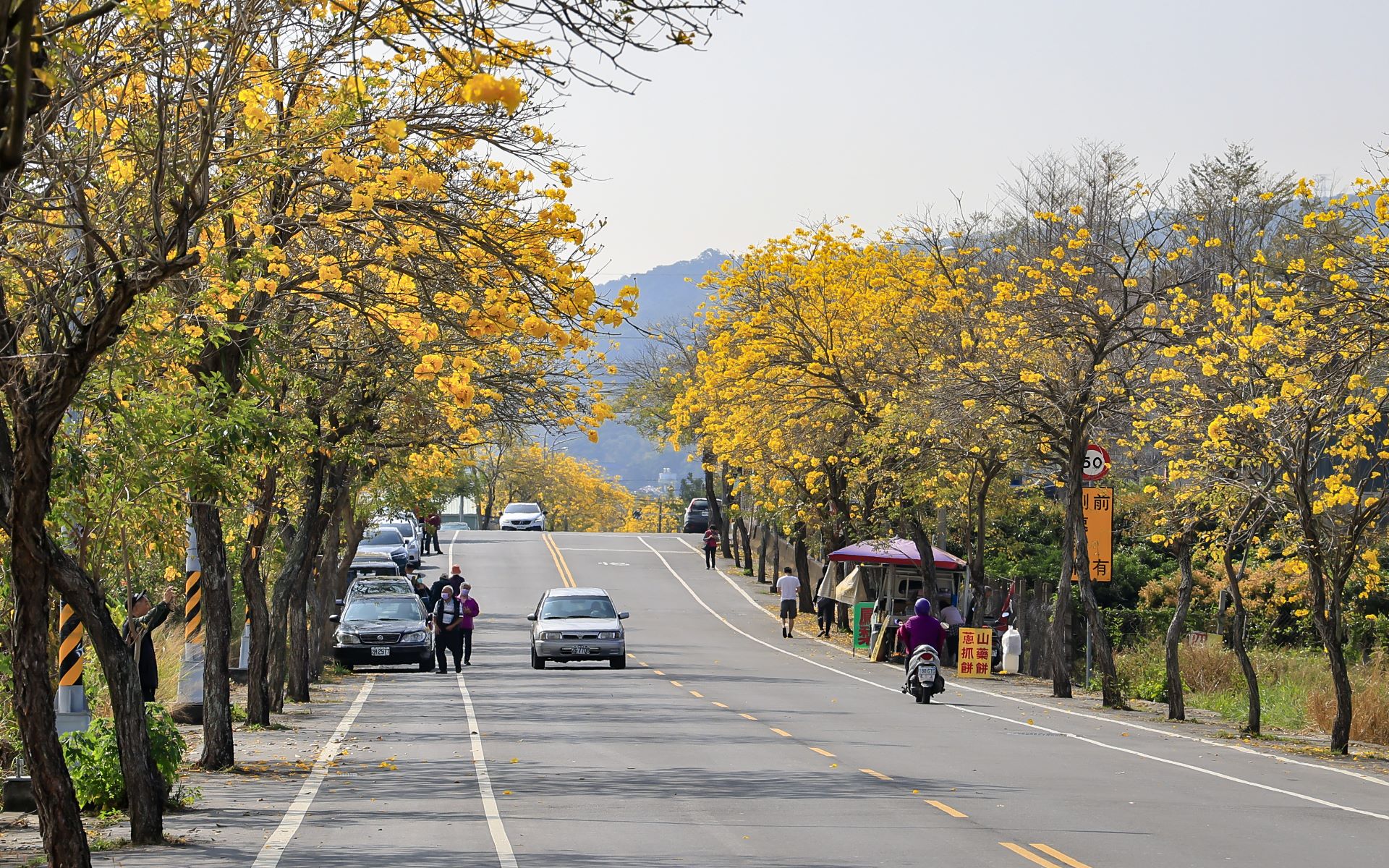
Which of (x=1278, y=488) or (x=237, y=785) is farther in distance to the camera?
(x=1278, y=488)

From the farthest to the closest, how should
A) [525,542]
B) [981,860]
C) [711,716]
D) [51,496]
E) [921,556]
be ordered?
[525,542] → [921,556] → [711,716] → [51,496] → [981,860]

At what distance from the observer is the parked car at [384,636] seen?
3506cm

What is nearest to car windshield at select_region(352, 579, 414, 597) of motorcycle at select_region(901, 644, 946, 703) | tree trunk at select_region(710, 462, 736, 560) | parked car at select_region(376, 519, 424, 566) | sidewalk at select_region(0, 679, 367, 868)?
motorcycle at select_region(901, 644, 946, 703)

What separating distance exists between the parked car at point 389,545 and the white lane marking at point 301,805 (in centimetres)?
3606

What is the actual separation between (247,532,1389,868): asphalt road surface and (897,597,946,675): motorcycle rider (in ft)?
3.24

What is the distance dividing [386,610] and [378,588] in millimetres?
3916

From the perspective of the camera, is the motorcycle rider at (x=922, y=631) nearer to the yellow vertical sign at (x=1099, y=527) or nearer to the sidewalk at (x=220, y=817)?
the yellow vertical sign at (x=1099, y=527)

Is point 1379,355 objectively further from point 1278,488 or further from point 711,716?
point 711,716

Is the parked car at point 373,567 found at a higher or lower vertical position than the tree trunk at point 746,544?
lower

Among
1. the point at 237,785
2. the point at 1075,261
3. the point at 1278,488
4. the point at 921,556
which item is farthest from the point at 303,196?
the point at 921,556

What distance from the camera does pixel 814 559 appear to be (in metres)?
62.3

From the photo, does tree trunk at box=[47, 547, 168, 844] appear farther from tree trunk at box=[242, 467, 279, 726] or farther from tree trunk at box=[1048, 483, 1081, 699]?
tree trunk at box=[1048, 483, 1081, 699]

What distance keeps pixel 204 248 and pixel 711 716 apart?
12694mm

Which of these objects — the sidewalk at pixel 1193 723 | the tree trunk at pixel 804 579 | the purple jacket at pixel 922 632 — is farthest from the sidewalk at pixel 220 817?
the tree trunk at pixel 804 579
